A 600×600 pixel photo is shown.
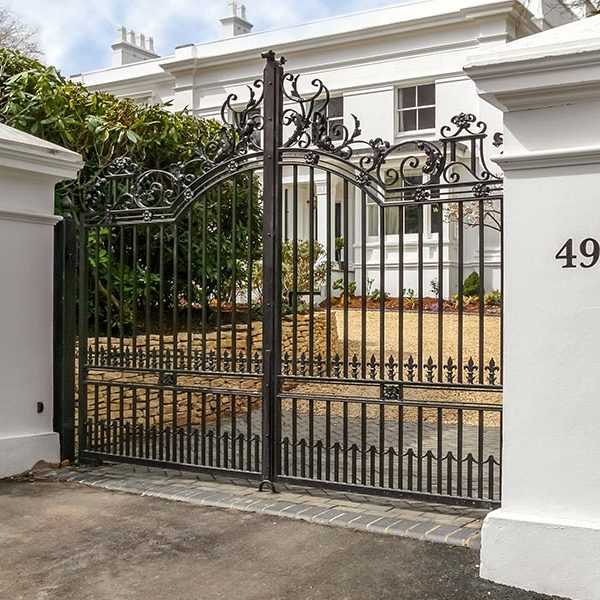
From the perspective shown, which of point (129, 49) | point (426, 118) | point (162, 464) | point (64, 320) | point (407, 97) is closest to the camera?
point (162, 464)

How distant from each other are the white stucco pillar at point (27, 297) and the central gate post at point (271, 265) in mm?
1863

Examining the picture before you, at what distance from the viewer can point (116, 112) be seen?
10109 mm

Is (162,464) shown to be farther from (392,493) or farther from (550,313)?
(550,313)

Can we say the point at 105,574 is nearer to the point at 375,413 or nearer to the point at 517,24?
the point at 375,413

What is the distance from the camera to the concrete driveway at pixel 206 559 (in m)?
4.16

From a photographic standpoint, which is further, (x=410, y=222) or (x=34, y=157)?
(x=410, y=222)

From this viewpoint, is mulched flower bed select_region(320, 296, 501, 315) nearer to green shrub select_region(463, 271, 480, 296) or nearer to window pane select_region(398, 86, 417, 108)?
green shrub select_region(463, 271, 480, 296)

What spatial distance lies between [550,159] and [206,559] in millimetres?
2969

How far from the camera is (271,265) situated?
605cm

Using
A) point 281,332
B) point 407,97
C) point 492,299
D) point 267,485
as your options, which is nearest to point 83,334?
point 281,332

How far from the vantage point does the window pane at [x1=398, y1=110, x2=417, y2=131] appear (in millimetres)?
20964

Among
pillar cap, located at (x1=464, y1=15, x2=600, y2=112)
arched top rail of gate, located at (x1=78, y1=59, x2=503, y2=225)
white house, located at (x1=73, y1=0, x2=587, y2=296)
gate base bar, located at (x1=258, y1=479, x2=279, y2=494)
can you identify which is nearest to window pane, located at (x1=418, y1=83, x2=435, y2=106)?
white house, located at (x1=73, y1=0, x2=587, y2=296)

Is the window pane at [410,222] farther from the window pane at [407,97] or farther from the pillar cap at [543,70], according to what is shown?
the pillar cap at [543,70]

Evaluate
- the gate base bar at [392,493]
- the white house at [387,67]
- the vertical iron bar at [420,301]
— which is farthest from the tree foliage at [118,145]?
the white house at [387,67]
